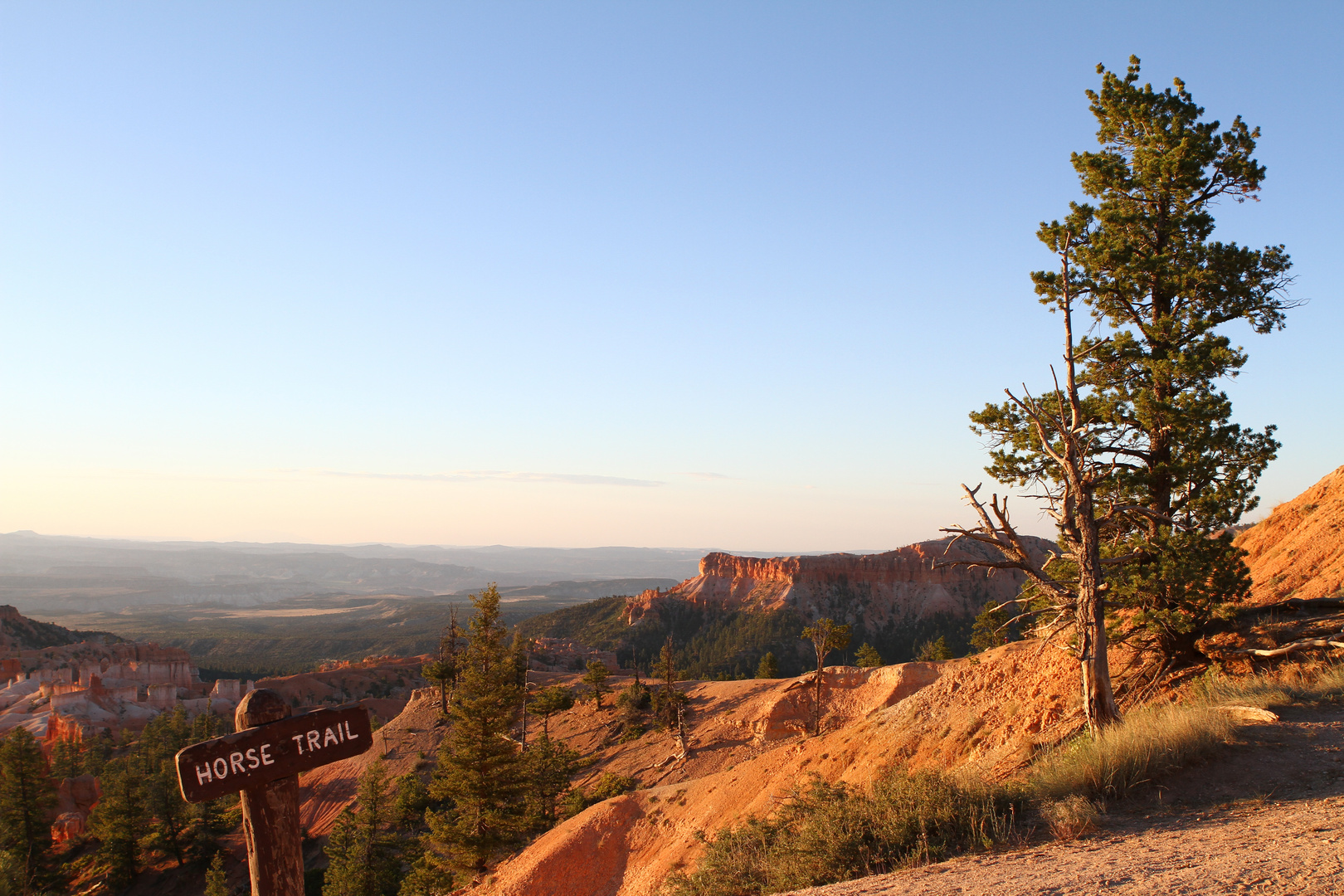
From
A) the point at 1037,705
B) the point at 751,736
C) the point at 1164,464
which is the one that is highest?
the point at 1164,464

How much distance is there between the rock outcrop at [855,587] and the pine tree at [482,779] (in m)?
98.2

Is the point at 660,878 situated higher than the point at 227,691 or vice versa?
the point at 660,878

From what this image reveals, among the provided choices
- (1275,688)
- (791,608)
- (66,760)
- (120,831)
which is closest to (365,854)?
(120,831)

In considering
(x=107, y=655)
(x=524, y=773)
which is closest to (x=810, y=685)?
(x=524, y=773)

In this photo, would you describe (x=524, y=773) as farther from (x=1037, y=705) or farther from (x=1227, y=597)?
(x=1227, y=597)

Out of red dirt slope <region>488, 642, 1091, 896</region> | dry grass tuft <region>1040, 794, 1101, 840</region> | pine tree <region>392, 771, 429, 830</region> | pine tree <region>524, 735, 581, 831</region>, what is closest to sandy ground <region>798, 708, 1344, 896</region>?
dry grass tuft <region>1040, 794, 1101, 840</region>

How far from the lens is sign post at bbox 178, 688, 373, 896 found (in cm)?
473

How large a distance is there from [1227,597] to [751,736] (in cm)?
2789

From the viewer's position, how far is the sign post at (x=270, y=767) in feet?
15.5

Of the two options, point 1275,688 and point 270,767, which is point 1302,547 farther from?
point 270,767

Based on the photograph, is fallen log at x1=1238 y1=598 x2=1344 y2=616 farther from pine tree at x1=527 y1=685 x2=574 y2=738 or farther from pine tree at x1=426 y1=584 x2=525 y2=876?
pine tree at x1=527 y1=685 x2=574 y2=738

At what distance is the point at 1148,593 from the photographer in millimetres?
12367

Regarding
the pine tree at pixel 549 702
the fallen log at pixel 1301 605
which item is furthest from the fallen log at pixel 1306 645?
the pine tree at pixel 549 702

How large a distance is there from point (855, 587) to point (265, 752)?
421 ft
